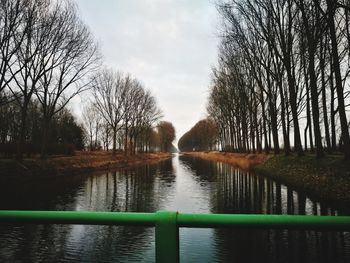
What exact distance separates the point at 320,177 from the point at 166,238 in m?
17.9

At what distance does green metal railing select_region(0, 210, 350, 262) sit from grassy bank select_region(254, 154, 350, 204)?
13.5 meters

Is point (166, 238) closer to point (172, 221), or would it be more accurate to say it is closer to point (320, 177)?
point (172, 221)

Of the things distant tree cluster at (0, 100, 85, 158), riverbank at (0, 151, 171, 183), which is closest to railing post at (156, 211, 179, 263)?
riverbank at (0, 151, 171, 183)

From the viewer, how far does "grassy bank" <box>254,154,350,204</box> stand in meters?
15.0

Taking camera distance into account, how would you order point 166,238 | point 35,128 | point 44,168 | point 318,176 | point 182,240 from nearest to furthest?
point 166,238 → point 182,240 → point 318,176 → point 44,168 → point 35,128

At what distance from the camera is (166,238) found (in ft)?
6.97

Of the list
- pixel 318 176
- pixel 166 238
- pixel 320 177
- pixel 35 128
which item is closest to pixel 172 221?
pixel 166 238

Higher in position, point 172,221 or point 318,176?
point 172,221

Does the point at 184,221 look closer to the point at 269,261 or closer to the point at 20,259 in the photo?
the point at 269,261

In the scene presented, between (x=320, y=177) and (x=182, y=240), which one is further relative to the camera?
(x=320, y=177)

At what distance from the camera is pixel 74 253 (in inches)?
332

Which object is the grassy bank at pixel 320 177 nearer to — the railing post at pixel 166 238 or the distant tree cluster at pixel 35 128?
the railing post at pixel 166 238

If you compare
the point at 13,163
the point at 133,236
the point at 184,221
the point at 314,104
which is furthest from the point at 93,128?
the point at 184,221

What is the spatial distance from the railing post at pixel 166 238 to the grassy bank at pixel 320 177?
13844 millimetres
